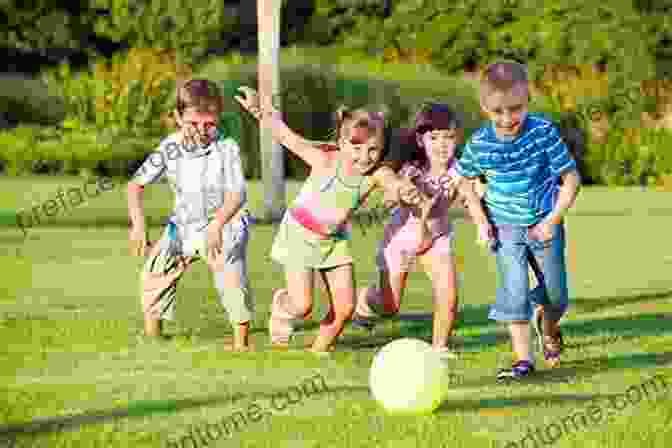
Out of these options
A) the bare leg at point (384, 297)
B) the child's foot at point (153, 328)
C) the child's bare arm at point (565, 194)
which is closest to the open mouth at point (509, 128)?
the child's bare arm at point (565, 194)

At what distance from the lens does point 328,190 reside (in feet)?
30.7

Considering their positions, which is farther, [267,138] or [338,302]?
[267,138]

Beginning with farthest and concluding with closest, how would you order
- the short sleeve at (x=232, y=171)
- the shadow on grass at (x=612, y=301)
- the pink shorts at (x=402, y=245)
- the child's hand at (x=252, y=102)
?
1. the shadow on grass at (x=612, y=301)
2. the pink shorts at (x=402, y=245)
3. the short sleeve at (x=232, y=171)
4. the child's hand at (x=252, y=102)

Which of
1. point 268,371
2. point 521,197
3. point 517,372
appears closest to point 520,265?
point 521,197

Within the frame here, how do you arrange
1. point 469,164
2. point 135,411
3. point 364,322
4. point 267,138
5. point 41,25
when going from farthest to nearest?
1. point 41,25
2. point 267,138
3. point 364,322
4. point 469,164
5. point 135,411

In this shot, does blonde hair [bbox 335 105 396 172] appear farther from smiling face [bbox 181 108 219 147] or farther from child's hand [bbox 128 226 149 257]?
child's hand [bbox 128 226 149 257]

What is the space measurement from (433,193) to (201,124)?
1447 mm

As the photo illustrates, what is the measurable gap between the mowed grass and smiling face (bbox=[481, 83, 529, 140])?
137 cm

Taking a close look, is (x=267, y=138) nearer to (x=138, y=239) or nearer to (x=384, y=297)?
(x=384, y=297)

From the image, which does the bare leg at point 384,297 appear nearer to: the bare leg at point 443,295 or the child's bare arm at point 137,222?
the bare leg at point 443,295

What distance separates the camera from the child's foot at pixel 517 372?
8.49 meters

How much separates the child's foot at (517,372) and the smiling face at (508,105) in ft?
4.14

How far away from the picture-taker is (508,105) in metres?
8.38

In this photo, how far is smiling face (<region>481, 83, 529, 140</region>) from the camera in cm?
835
